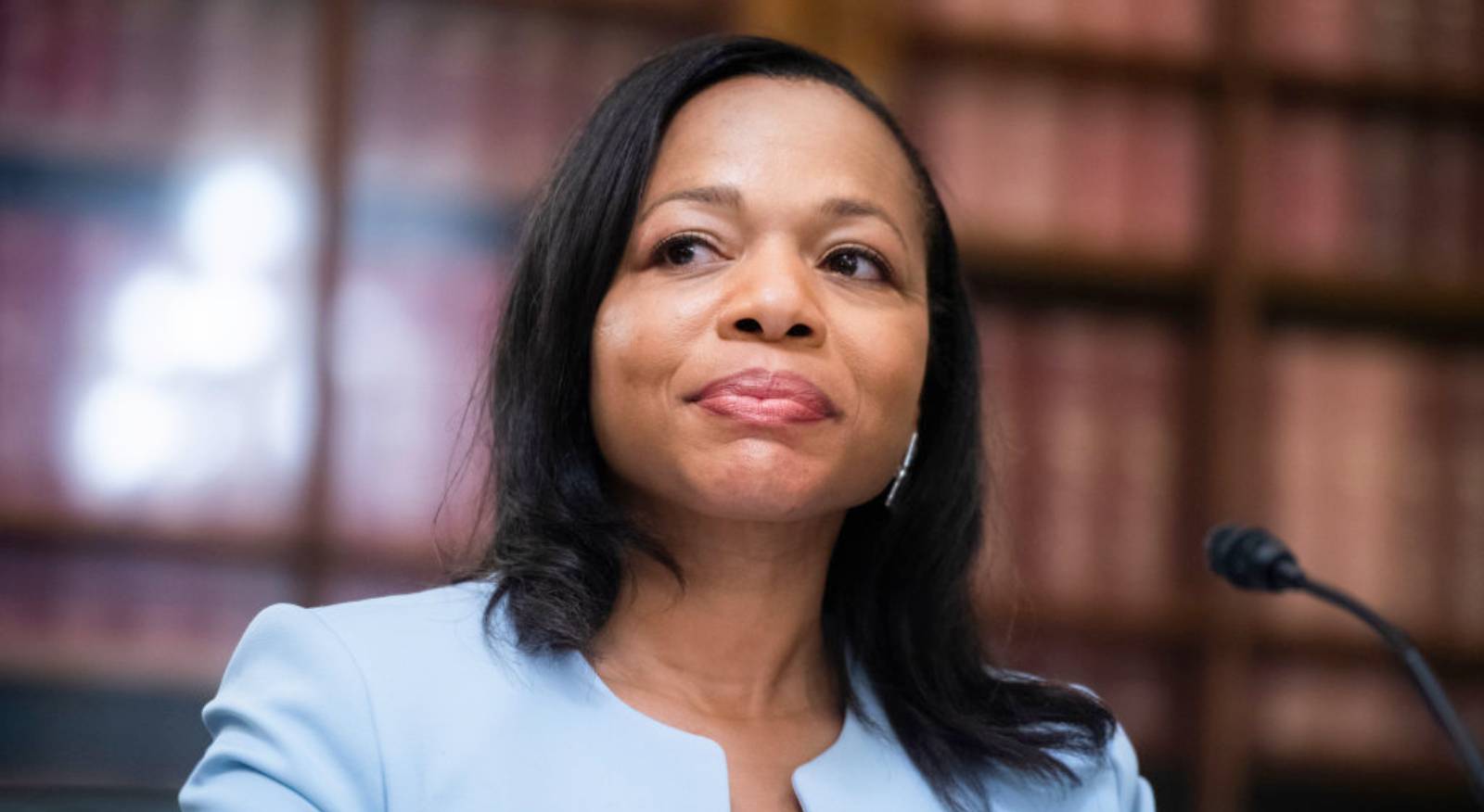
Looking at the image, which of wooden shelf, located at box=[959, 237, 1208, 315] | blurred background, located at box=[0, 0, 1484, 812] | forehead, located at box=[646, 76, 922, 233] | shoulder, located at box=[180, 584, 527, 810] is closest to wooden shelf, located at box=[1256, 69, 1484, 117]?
blurred background, located at box=[0, 0, 1484, 812]

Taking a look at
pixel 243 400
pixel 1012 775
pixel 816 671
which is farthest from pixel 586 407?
pixel 243 400

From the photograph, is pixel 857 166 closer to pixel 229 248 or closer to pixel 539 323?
pixel 539 323

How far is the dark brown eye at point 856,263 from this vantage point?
1403 millimetres

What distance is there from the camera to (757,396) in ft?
4.26

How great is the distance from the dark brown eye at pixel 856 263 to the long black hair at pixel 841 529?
0.52 ft

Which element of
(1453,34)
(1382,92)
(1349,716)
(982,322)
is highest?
(1453,34)

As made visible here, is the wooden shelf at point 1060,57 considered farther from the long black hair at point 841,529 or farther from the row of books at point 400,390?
the long black hair at point 841,529

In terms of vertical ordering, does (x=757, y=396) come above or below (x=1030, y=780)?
above

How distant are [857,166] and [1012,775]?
53 centimetres

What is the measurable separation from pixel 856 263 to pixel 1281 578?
0.46 m

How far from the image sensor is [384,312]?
8.84ft

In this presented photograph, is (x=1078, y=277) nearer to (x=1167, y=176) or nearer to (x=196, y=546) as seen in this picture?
(x=1167, y=176)

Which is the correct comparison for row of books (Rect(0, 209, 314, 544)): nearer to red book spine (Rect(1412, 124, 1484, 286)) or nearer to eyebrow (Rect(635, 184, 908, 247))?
eyebrow (Rect(635, 184, 908, 247))

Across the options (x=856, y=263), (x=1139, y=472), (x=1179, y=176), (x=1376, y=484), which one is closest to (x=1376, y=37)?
(x=1179, y=176)
